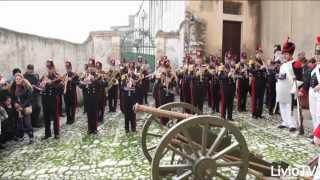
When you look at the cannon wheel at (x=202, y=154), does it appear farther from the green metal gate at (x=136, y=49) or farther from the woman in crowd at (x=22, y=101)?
the green metal gate at (x=136, y=49)

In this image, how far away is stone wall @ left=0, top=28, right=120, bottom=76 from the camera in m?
9.70

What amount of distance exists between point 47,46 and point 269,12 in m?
9.37

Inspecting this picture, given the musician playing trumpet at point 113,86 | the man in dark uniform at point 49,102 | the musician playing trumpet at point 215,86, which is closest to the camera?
the man in dark uniform at point 49,102

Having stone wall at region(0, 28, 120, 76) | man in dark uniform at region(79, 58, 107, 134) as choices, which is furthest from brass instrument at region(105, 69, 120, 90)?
man in dark uniform at region(79, 58, 107, 134)

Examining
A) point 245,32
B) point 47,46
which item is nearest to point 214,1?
point 245,32

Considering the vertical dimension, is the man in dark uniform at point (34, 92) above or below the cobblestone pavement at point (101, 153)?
above

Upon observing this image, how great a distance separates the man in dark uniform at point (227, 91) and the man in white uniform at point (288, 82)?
157 cm

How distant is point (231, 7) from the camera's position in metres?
16.0

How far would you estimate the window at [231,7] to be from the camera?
1580cm

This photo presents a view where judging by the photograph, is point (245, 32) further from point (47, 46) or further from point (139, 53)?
point (47, 46)

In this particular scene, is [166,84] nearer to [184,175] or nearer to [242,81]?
[242,81]

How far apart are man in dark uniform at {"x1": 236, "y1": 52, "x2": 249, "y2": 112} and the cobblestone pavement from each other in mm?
2053

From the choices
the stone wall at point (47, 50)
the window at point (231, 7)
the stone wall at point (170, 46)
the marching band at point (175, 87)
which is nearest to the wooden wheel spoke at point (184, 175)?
the marching band at point (175, 87)

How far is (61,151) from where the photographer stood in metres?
7.12
